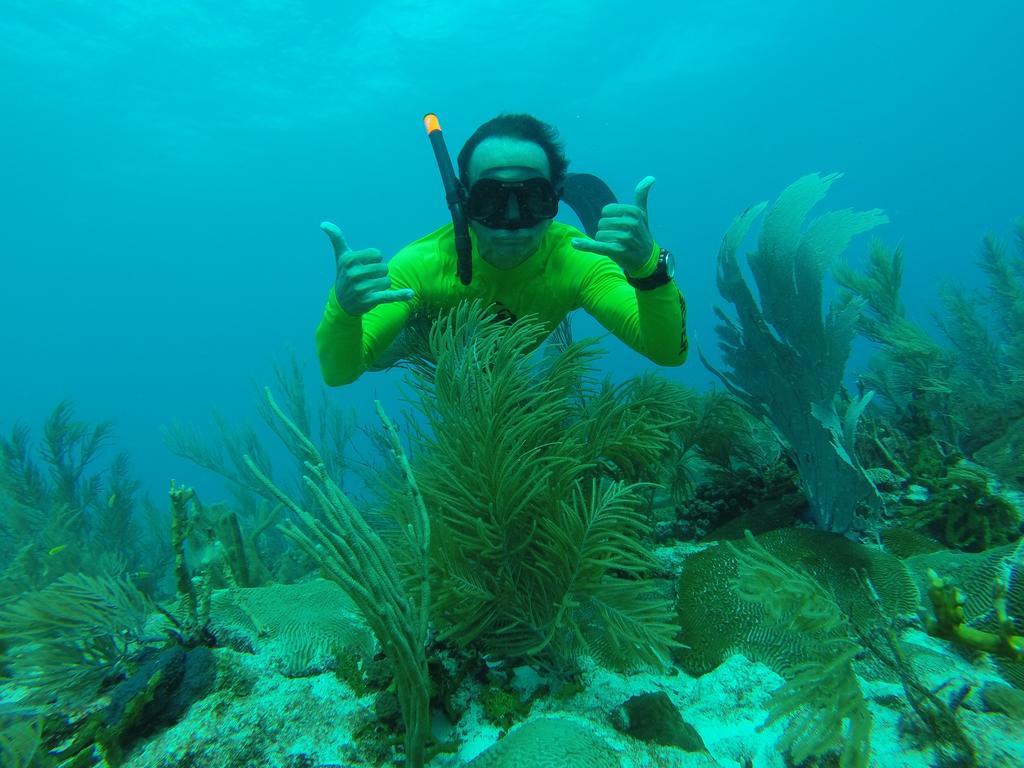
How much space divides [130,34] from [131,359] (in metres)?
94.7

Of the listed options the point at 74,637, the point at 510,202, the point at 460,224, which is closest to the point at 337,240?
the point at 460,224

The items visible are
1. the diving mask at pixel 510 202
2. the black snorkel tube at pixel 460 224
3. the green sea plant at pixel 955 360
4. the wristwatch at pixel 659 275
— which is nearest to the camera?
the wristwatch at pixel 659 275

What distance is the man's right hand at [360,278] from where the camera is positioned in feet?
8.77

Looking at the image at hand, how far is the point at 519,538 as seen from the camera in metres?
2.39

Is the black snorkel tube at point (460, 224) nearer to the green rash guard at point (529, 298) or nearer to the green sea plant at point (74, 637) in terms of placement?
the green rash guard at point (529, 298)

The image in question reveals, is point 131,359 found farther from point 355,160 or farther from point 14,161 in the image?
point 355,160

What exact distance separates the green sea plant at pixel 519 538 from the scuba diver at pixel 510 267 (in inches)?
29.3

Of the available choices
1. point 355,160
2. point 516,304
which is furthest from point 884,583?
point 355,160

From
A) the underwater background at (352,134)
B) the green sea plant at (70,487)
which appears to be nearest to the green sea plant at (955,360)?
the underwater background at (352,134)

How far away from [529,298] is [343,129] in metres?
47.8

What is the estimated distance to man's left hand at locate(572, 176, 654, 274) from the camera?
2.69 metres

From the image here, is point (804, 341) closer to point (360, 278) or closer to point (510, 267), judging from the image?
point (510, 267)

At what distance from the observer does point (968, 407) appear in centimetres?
591

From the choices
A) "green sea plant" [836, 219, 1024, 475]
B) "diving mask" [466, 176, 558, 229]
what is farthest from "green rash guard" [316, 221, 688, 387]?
"green sea plant" [836, 219, 1024, 475]
